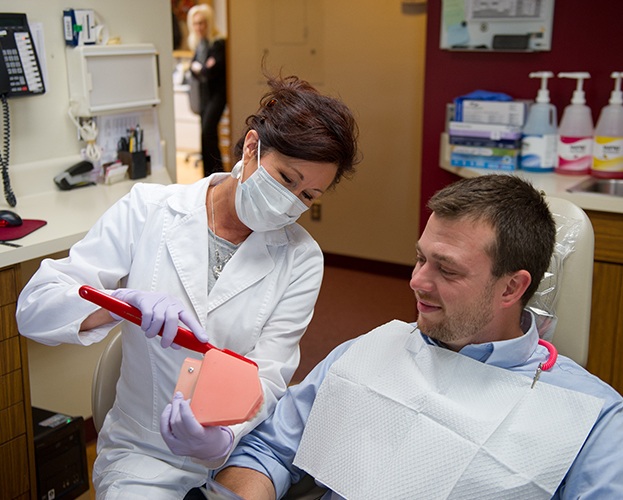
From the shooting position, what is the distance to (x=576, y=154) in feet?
9.50

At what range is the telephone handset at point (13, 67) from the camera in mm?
2291

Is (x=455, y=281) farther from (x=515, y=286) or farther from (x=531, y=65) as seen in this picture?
(x=531, y=65)

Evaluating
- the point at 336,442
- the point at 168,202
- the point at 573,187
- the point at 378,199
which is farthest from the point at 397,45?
the point at 336,442

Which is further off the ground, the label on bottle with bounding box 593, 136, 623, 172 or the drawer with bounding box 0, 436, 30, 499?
the label on bottle with bounding box 593, 136, 623, 172

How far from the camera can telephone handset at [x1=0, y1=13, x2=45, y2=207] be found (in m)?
2.29

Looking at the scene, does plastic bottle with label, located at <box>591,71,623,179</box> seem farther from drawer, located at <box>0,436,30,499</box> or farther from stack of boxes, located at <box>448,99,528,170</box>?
drawer, located at <box>0,436,30,499</box>

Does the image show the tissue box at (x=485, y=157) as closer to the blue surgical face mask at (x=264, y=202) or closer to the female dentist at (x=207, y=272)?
the female dentist at (x=207, y=272)

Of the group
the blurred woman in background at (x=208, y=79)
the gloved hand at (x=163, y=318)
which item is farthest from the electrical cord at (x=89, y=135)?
the blurred woman in background at (x=208, y=79)

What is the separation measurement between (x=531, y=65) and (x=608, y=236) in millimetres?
985

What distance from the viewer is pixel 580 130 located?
2.90 metres

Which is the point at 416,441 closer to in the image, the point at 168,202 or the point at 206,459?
the point at 206,459

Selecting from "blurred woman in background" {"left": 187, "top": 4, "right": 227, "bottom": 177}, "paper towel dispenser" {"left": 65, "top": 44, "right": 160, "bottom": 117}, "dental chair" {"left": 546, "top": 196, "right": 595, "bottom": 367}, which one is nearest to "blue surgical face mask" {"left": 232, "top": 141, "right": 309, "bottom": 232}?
"dental chair" {"left": 546, "top": 196, "right": 595, "bottom": 367}

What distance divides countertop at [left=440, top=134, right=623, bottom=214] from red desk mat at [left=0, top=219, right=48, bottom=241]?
1334 millimetres

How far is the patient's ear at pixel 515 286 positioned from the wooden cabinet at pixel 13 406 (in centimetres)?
123
